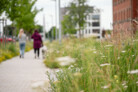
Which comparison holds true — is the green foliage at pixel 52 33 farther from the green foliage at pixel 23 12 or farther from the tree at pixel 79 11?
the tree at pixel 79 11

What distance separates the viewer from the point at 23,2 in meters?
31.2

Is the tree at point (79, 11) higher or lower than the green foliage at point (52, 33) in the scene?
higher

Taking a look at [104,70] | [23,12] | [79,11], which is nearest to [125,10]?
[79,11]

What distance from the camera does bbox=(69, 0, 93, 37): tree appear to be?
41031mm

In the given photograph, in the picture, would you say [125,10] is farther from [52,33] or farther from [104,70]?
[104,70]

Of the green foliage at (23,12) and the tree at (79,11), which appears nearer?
the green foliage at (23,12)

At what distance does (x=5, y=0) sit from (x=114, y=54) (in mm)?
12166

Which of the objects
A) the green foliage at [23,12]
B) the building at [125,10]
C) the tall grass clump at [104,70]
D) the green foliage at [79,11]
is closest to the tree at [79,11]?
the green foliage at [79,11]

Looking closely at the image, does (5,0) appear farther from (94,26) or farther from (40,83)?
(94,26)

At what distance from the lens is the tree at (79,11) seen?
135ft

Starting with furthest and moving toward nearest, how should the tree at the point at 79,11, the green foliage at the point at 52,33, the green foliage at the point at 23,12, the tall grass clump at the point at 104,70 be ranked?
the green foliage at the point at 52,33 < the tree at the point at 79,11 < the green foliage at the point at 23,12 < the tall grass clump at the point at 104,70

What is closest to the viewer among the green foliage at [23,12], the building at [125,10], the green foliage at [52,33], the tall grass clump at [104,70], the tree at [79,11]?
the tall grass clump at [104,70]

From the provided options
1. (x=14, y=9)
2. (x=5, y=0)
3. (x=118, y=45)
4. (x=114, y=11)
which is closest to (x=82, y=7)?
(x=14, y=9)

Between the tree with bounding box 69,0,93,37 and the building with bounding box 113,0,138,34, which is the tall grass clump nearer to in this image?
the tree with bounding box 69,0,93,37
